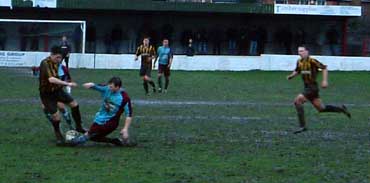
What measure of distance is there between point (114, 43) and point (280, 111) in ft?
104

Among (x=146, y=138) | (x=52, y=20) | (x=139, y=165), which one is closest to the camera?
(x=139, y=165)

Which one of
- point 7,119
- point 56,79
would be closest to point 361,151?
point 56,79

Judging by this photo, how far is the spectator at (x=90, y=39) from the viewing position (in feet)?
167

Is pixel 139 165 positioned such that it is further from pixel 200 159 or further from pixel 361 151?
pixel 361 151

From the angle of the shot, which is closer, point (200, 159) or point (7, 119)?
point (200, 159)

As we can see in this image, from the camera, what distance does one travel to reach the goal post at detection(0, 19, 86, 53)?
154 ft

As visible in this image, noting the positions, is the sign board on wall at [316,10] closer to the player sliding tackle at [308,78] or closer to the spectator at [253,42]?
the spectator at [253,42]

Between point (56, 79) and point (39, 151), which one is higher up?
point (56, 79)

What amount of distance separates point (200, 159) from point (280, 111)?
9236 millimetres

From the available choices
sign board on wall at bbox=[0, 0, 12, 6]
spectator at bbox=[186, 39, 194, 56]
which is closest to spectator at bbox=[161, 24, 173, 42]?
Result: spectator at bbox=[186, 39, 194, 56]

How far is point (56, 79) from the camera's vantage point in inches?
535

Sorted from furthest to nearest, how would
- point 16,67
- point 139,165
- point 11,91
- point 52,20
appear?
point 52,20
point 16,67
point 11,91
point 139,165

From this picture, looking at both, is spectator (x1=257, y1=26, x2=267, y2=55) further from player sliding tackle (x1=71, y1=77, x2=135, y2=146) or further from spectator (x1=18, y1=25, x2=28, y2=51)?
player sliding tackle (x1=71, y1=77, x2=135, y2=146)

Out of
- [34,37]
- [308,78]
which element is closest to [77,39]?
[34,37]
